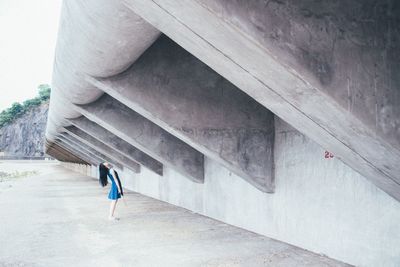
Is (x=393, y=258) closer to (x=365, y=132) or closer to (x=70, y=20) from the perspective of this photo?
(x=365, y=132)

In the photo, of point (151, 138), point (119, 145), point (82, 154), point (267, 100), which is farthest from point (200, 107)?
point (82, 154)

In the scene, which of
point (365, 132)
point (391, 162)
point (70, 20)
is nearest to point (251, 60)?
point (365, 132)

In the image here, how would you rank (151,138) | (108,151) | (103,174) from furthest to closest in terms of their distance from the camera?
(108,151) < (103,174) < (151,138)

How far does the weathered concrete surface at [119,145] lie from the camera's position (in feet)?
55.6

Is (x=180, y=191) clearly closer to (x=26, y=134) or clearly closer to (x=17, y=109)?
(x=26, y=134)

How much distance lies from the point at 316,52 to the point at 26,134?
13354 centimetres

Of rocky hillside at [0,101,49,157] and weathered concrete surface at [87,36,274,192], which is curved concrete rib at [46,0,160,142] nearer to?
weathered concrete surface at [87,36,274,192]

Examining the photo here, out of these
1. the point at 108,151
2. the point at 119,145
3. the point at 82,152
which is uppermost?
the point at 82,152

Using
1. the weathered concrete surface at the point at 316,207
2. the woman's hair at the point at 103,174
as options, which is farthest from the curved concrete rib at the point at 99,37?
the woman's hair at the point at 103,174

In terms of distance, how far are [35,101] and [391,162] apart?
138 meters

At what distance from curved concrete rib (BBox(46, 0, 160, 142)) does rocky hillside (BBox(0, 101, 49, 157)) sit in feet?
412

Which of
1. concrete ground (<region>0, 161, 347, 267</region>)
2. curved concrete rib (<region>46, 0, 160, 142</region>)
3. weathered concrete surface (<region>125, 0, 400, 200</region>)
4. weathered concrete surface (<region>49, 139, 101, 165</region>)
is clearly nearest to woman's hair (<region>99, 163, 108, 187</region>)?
concrete ground (<region>0, 161, 347, 267</region>)

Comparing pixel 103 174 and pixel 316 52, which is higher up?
pixel 316 52

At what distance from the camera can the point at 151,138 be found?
40.6ft
